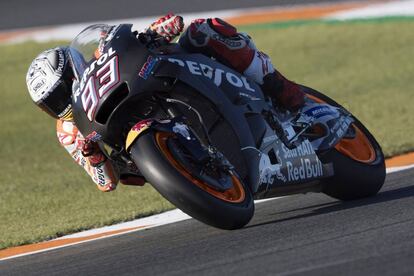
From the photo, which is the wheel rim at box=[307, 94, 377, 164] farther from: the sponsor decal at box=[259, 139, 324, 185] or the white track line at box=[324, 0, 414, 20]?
the white track line at box=[324, 0, 414, 20]

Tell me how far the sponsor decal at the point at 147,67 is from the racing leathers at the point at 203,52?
0.27 meters

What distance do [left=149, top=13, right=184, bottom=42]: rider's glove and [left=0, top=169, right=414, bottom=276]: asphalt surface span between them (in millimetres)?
1226

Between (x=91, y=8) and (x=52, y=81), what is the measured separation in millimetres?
14611

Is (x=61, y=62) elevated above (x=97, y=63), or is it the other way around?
(x=97, y=63)

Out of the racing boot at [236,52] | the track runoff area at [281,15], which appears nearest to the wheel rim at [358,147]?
the racing boot at [236,52]

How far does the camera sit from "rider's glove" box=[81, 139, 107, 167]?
20.3 ft

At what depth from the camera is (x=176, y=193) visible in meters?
5.45

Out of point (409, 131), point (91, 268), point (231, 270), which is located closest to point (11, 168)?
point (409, 131)

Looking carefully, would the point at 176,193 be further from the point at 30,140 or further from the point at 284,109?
the point at 30,140

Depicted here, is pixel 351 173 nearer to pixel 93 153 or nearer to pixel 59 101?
pixel 93 153

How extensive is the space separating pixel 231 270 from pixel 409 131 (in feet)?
20.3

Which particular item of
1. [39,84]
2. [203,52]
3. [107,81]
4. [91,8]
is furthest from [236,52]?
[91,8]

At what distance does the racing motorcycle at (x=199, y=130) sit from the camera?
5625mm

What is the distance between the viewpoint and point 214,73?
6277mm
